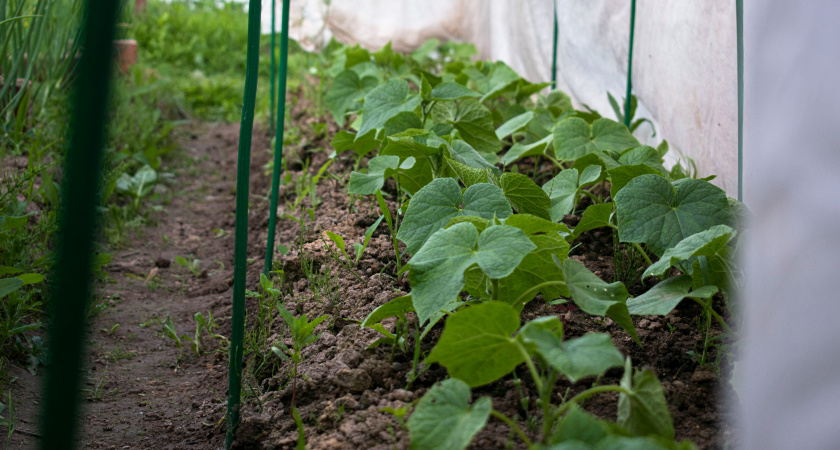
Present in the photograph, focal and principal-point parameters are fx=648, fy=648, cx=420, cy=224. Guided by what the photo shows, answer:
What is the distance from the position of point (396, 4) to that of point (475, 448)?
3323mm

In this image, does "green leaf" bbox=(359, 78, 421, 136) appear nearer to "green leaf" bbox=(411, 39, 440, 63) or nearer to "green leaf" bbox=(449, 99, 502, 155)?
"green leaf" bbox=(449, 99, 502, 155)

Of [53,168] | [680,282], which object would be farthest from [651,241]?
[53,168]

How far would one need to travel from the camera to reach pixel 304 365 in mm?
1186

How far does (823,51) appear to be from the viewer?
651 mm

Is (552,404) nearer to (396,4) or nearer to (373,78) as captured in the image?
(373,78)

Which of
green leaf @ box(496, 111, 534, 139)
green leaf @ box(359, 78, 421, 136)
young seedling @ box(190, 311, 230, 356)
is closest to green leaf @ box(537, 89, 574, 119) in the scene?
green leaf @ box(496, 111, 534, 139)

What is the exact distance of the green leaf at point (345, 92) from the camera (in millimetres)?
2282

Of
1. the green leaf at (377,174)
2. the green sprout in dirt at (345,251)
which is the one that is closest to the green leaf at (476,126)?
the green leaf at (377,174)

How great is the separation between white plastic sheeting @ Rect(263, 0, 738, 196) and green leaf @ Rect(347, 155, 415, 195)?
0.80 metres

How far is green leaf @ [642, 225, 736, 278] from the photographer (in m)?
1.05

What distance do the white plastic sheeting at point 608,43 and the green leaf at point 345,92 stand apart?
2.68 feet

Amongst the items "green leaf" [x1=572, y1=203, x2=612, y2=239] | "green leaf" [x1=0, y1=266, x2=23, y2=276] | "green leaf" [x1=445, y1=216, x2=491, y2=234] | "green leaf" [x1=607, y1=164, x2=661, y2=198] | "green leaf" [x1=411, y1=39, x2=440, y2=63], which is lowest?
"green leaf" [x1=0, y1=266, x2=23, y2=276]

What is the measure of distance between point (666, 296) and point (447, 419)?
1.73 ft

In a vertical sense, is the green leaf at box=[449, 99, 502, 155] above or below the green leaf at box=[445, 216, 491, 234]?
above
